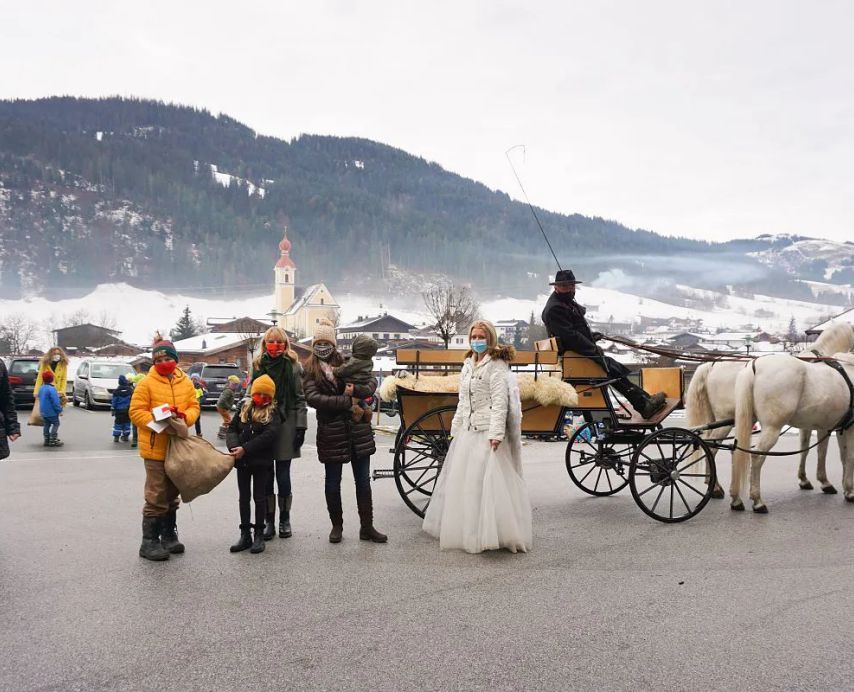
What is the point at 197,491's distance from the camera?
573 centimetres

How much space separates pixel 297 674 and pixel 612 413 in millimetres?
4984

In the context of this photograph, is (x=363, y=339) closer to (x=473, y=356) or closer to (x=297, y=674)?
(x=473, y=356)

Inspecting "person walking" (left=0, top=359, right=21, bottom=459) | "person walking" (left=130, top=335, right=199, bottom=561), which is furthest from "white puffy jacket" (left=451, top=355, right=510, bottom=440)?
"person walking" (left=0, top=359, right=21, bottom=459)

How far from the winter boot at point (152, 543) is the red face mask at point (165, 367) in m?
1.15

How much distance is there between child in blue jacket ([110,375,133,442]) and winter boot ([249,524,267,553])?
29.4 feet

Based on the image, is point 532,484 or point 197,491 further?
point 532,484

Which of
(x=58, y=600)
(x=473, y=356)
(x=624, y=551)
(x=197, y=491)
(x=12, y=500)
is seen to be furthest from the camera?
(x=12, y=500)

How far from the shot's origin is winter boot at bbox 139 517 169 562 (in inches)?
228

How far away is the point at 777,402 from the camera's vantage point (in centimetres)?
763

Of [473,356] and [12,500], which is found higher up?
[473,356]

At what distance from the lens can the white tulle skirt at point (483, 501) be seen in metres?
6.02

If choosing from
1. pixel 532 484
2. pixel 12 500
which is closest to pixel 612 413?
pixel 532 484

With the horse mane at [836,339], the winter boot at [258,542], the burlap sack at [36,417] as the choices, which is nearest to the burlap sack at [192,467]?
the winter boot at [258,542]

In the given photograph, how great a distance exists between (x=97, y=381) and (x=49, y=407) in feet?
34.7
